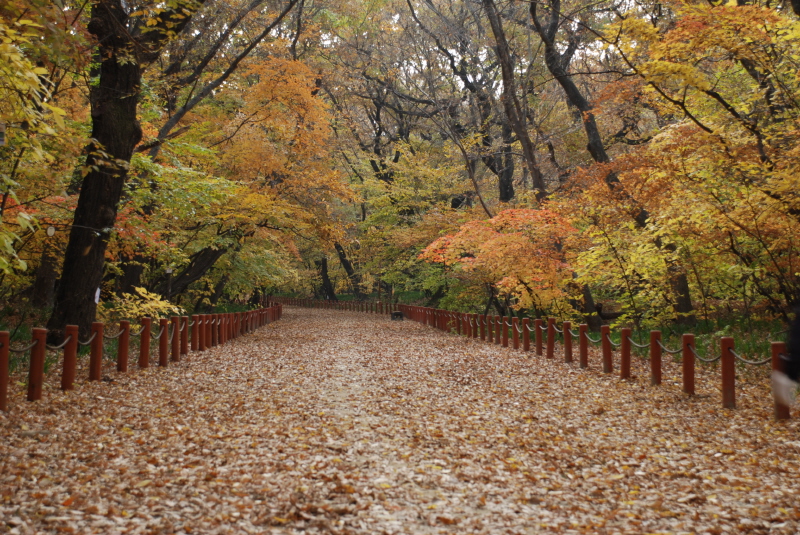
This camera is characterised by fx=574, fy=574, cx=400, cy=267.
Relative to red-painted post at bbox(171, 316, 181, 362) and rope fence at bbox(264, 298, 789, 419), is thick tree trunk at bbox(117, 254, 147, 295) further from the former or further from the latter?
rope fence at bbox(264, 298, 789, 419)

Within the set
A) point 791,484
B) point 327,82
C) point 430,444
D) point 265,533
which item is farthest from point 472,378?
point 327,82

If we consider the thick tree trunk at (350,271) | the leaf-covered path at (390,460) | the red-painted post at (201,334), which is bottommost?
the leaf-covered path at (390,460)

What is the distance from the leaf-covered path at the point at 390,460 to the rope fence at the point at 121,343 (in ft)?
0.97

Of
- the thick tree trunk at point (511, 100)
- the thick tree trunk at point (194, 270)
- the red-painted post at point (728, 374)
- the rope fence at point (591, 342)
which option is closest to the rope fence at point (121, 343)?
the thick tree trunk at point (194, 270)

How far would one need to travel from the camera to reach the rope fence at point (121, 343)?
6477 millimetres

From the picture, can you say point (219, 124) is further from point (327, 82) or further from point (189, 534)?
point (189, 534)

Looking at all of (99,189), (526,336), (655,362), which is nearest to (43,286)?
(99,189)

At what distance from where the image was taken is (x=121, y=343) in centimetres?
902

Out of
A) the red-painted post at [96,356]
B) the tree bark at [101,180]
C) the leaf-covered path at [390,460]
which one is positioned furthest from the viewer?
the tree bark at [101,180]

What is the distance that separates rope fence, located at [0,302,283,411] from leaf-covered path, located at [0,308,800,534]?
296mm

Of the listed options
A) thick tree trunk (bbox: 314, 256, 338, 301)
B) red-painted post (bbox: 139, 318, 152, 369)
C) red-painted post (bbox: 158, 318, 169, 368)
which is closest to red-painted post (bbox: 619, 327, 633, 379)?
red-painted post (bbox: 158, 318, 169, 368)

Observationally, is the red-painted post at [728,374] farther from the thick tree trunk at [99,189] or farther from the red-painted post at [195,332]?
the red-painted post at [195,332]

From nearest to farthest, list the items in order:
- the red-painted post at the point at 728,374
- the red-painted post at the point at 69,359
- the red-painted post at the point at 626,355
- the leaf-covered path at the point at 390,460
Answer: the leaf-covered path at the point at 390,460
the red-painted post at the point at 728,374
the red-painted post at the point at 69,359
the red-painted post at the point at 626,355

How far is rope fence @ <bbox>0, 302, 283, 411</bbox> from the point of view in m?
6.48
